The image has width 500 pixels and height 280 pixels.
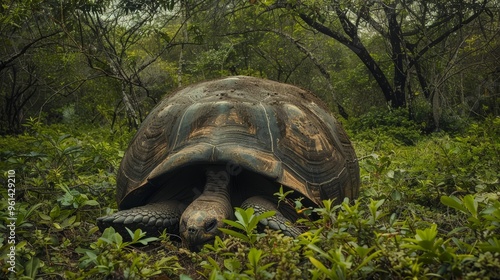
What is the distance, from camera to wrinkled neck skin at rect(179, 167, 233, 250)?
2.16m

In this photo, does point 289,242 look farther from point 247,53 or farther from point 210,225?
point 247,53

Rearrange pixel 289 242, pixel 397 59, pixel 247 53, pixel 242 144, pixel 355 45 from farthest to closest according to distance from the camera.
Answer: pixel 247 53 < pixel 397 59 < pixel 355 45 < pixel 242 144 < pixel 289 242

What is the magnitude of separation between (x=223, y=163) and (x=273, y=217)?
0.42 meters

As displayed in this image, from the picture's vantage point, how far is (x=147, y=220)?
2.42m

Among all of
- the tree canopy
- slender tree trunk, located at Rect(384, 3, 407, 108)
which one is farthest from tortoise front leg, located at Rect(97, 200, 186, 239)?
slender tree trunk, located at Rect(384, 3, 407, 108)

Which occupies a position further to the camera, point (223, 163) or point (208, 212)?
point (223, 163)

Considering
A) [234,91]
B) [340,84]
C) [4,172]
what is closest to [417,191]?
[234,91]

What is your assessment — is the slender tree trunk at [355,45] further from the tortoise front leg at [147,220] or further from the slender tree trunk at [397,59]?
the tortoise front leg at [147,220]

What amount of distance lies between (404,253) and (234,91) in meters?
1.81

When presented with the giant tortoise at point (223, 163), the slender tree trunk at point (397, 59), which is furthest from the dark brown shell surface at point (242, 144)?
the slender tree trunk at point (397, 59)

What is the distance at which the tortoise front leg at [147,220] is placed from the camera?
2.38 meters

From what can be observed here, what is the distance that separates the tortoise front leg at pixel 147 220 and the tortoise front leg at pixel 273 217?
0.41 meters

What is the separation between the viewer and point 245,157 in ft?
7.95

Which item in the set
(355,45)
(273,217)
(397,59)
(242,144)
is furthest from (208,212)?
(397,59)
